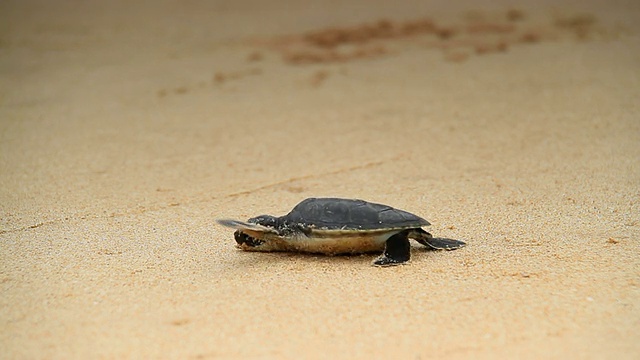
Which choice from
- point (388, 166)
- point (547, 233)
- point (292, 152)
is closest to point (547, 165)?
point (388, 166)

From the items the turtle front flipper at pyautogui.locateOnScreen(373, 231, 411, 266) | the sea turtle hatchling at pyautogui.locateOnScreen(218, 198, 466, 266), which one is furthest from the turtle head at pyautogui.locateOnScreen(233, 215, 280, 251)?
the turtle front flipper at pyautogui.locateOnScreen(373, 231, 411, 266)

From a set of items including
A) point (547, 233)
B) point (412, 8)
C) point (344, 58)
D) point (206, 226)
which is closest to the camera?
point (547, 233)

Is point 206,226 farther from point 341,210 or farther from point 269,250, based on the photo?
point 341,210

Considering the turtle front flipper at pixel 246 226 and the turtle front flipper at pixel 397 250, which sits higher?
the turtle front flipper at pixel 246 226

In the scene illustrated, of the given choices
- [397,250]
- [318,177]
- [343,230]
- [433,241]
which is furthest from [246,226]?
[318,177]

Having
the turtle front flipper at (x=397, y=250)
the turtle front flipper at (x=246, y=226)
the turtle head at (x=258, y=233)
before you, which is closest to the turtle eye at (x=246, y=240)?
the turtle head at (x=258, y=233)

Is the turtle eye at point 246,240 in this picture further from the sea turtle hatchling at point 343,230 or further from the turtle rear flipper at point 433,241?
the turtle rear flipper at point 433,241

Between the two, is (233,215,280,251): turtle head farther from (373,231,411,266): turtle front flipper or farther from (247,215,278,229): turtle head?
(373,231,411,266): turtle front flipper
